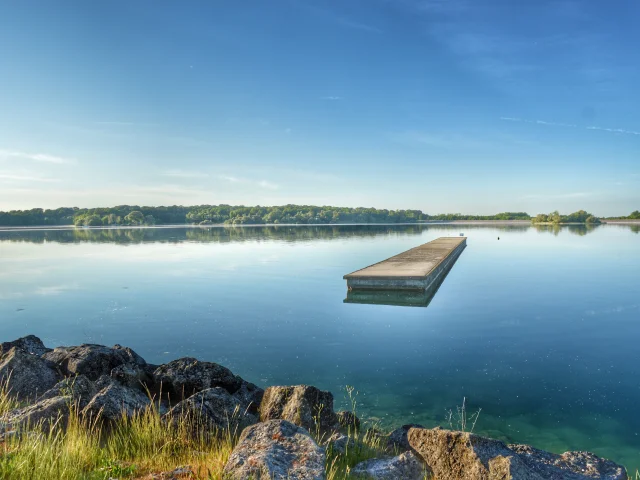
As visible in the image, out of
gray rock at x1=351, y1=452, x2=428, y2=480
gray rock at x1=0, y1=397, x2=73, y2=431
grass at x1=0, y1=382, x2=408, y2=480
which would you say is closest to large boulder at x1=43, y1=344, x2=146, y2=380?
grass at x1=0, y1=382, x2=408, y2=480

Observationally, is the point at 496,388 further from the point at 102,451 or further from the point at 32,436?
the point at 32,436

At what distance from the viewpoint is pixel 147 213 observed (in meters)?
158

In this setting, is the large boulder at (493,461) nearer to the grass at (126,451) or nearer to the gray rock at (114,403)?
the grass at (126,451)

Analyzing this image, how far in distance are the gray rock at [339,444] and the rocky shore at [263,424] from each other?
0.04 feet

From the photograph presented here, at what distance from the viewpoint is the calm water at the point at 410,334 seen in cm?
750

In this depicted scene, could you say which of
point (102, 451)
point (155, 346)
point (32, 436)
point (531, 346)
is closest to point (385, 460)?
point (102, 451)

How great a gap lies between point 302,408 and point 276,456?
202 cm

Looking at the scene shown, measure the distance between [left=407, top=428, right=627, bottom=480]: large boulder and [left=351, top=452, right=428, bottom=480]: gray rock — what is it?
0.22 m

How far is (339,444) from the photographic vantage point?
17.0 feet

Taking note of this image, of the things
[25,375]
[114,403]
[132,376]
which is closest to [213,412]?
[114,403]

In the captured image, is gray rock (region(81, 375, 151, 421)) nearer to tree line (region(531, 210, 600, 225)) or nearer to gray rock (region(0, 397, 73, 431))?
gray rock (region(0, 397, 73, 431))

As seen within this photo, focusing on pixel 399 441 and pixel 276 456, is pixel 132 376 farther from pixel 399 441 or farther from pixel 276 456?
pixel 399 441

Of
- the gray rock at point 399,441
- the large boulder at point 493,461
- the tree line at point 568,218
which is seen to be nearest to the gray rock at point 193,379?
the gray rock at point 399,441

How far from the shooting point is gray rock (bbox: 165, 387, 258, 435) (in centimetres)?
563
